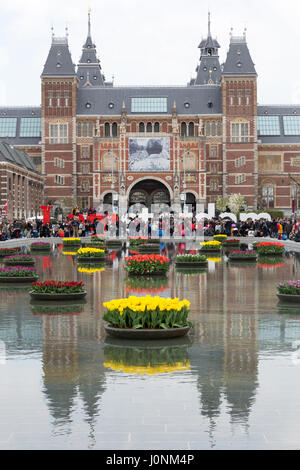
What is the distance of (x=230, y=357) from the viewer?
9.36 metres

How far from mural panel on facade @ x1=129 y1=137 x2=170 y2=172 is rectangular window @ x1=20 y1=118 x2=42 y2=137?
1433cm

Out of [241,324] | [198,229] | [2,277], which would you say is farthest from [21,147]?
[241,324]

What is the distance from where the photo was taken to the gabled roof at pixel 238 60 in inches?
3130

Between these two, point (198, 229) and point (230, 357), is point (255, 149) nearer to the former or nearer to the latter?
point (198, 229)

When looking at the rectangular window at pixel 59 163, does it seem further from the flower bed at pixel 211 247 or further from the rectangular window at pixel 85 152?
the flower bed at pixel 211 247

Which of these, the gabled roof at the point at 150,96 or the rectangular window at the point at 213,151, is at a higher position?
the gabled roof at the point at 150,96

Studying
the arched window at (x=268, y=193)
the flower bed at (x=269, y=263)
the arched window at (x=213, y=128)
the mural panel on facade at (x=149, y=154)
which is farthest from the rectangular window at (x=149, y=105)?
the flower bed at (x=269, y=263)

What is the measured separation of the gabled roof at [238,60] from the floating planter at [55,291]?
68.1 m

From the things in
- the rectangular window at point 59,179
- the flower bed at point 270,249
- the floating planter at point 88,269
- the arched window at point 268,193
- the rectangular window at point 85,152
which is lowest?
the floating planter at point 88,269

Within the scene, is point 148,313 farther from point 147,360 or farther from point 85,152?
point 85,152

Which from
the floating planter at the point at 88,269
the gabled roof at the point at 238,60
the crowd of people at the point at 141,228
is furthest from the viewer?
the gabled roof at the point at 238,60

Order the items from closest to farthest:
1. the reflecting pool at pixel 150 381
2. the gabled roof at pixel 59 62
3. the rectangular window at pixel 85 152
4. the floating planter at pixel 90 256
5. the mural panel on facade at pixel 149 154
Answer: the reflecting pool at pixel 150 381
the floating planter at pixel 90 256
the mural panel on facade at pixel 149 154
the gabled roof at pixel 59 62
the rectangular window at pixel 85 152

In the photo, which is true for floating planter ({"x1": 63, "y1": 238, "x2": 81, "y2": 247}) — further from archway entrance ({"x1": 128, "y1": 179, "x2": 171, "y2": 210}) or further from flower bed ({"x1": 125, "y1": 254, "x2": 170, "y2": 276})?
archway entrance ({"x1": 128, "y1": 179, "x2": 171, "y2": 210})

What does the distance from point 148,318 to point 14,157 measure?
63.1 metres
